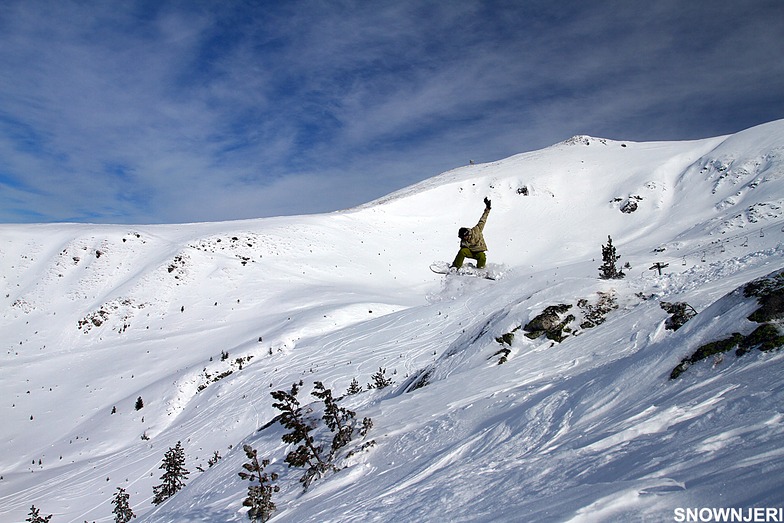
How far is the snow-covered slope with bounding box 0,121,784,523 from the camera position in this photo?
3.38 meters

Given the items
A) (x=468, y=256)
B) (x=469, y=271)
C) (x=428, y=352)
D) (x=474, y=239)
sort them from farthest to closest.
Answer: (x=469, y=271), (x=468, y=256), (x=474, y=239), (x=428, y=352)

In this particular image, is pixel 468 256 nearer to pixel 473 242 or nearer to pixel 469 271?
pixel 473 242

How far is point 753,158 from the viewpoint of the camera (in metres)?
40.6

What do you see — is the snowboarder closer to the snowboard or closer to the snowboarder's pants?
the snowboarder's pants

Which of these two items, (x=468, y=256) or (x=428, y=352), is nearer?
(x=428, y=352)

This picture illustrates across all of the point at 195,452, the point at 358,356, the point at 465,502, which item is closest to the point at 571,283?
the point at 465,502

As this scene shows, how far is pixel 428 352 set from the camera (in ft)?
48.9

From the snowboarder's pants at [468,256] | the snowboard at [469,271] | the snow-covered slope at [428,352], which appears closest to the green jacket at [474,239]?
the snowboarder's pants at [468,256]

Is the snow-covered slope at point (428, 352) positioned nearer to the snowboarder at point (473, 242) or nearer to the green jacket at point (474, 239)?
the snowboarder at point (473, 242)

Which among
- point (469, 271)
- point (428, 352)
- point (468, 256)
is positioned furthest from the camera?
point (469, 271)

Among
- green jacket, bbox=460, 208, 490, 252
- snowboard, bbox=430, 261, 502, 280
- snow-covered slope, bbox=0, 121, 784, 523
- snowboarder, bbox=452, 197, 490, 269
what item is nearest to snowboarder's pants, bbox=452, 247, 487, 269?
snowboarder, bbox=452, 197, 490, 269

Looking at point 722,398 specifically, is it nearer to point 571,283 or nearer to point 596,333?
point 596,333

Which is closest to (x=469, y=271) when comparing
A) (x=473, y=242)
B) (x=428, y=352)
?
(x=473, y=242)

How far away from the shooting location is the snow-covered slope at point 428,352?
3381 millimetres
